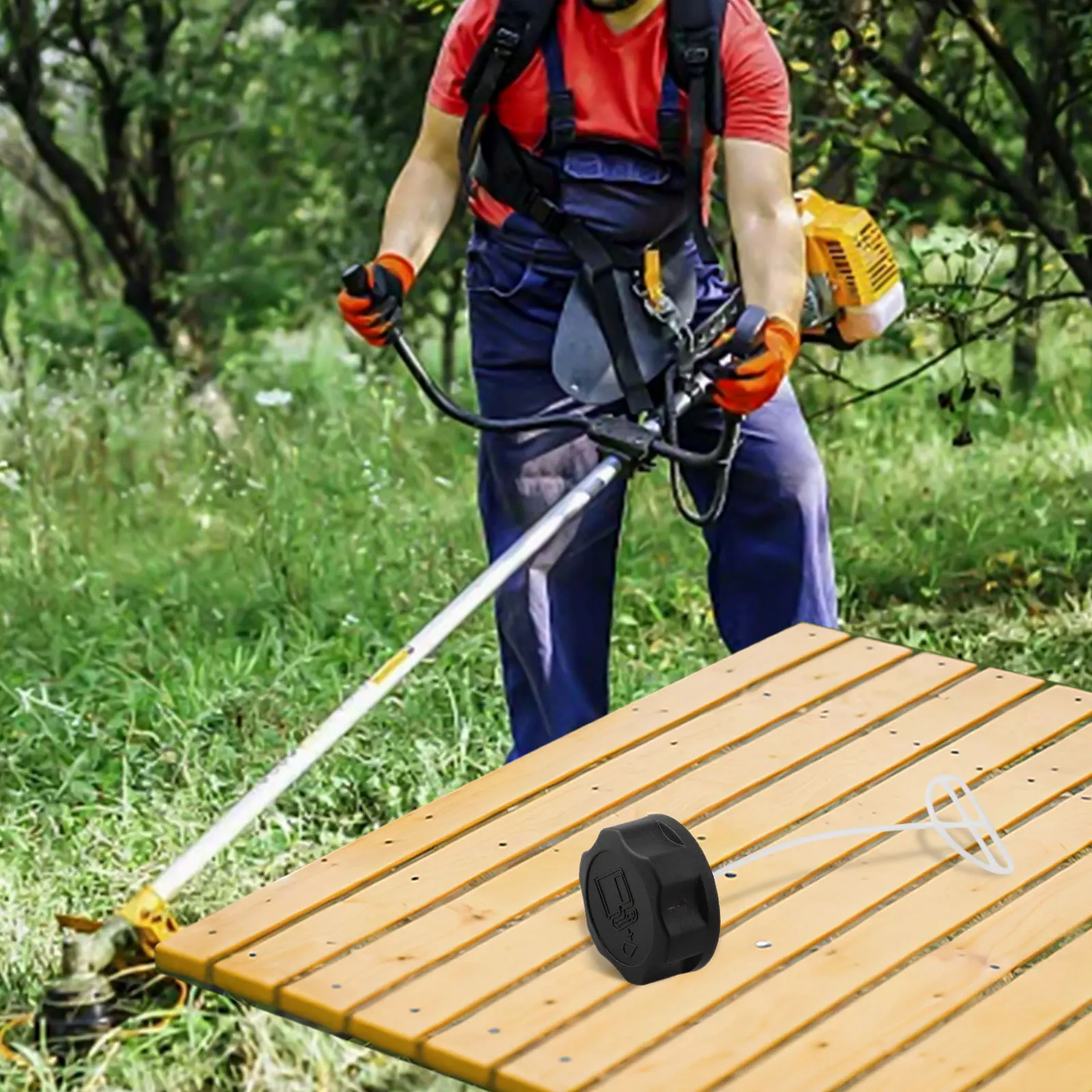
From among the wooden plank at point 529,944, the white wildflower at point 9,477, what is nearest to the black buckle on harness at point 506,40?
A: the wooden plank at point 529,944

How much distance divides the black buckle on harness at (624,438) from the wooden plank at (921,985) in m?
1.00

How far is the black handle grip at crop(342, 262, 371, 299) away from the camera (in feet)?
11.8

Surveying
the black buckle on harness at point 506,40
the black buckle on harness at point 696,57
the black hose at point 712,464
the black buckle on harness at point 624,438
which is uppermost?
the black buckle on harness at point 506,40

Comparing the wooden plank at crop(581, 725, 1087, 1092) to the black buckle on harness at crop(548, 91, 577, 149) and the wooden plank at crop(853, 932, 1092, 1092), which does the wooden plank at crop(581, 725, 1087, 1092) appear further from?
the black buckle on harness at crop(548, 91, 577, 149)

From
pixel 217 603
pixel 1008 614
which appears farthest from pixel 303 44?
pixel 1008 614

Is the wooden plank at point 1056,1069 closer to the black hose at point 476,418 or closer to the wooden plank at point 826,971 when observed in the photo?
the wooden plank at point 826,971

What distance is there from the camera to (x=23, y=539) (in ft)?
17.9

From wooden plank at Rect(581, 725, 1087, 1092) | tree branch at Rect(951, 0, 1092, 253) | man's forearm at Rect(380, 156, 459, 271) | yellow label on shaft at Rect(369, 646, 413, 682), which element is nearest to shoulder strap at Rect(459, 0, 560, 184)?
man's forearm at Rect(380, 156, 459, 271)

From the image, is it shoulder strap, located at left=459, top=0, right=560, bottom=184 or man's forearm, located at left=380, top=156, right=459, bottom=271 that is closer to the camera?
shoulder strap, located at left=459, top=0, right=560, bottom=184

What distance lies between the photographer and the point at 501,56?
12.1 ft

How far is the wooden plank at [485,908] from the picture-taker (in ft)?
8.00

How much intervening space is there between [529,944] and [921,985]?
0.47m

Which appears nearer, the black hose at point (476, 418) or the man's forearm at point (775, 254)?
the black hose at point (476, 418)

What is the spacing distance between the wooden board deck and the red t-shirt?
103 cm
